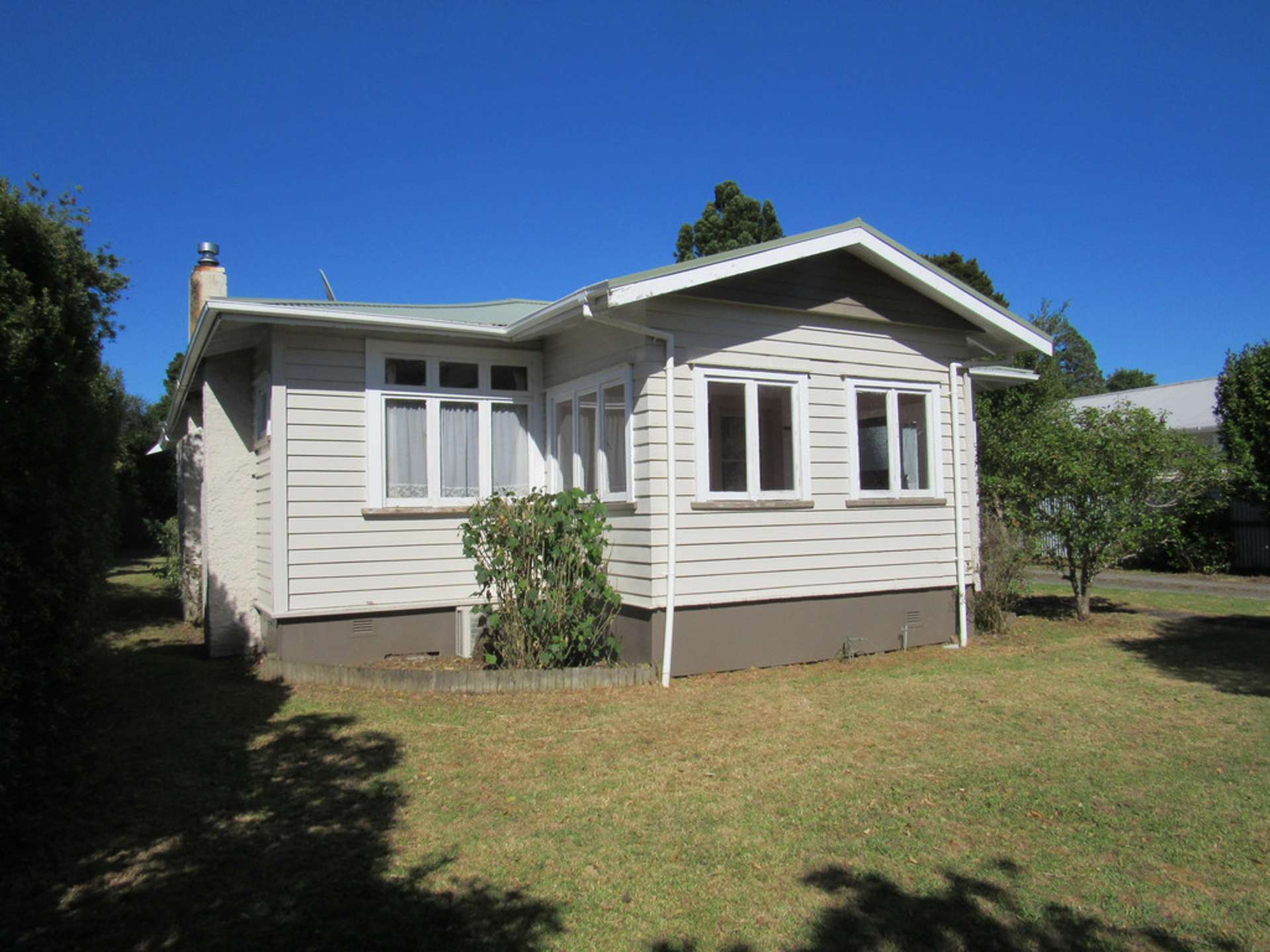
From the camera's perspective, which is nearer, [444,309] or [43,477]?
[43,477]

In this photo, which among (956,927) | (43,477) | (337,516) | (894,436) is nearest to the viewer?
(956,927)

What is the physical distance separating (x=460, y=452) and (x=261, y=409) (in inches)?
91.2

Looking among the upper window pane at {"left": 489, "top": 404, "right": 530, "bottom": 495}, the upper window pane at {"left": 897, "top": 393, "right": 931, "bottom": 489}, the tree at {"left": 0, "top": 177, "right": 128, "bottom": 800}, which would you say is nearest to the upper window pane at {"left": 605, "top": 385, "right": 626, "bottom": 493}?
the upper window pane at {"left": 489, "top": 404, "right": 530, "bottom": 495}

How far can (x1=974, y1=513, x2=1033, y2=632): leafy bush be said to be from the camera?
11.0 meters

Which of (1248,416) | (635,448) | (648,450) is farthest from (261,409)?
(1248,416)

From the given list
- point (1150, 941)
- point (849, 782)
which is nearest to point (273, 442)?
point (849, 782)

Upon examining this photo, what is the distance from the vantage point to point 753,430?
9055 millimetres

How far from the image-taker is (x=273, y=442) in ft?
29.6

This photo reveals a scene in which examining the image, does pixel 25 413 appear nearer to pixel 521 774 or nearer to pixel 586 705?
pixel 521 774

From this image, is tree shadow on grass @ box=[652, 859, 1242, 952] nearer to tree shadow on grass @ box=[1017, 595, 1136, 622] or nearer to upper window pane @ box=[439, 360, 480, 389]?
upper window pane @ box=[439, 360, 480, 389]

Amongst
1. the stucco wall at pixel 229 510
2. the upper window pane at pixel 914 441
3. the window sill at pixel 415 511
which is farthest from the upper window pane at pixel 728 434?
the stucco wall at pixel 229 510

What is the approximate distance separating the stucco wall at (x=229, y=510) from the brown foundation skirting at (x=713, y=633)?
29.7 inches

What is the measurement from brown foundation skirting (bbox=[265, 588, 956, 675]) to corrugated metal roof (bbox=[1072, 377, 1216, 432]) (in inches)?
576

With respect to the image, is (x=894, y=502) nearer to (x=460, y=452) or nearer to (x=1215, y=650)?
(x=1215, y=650)
